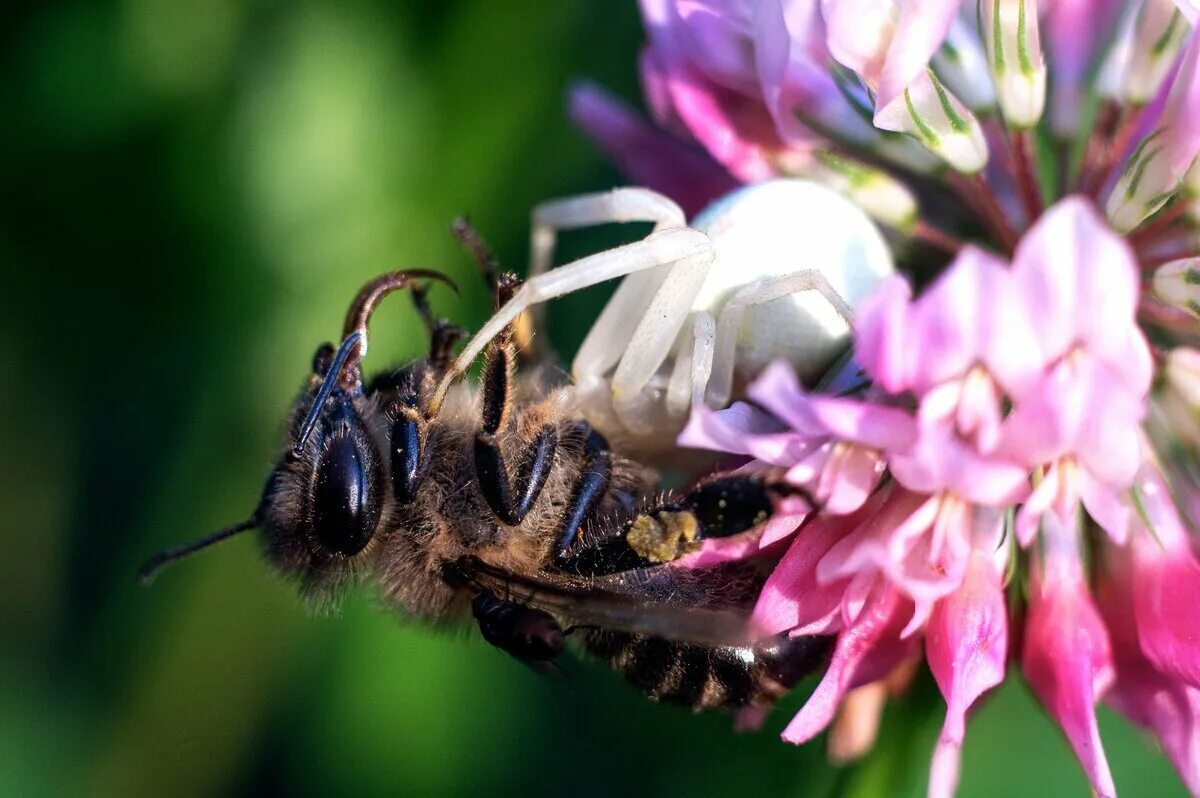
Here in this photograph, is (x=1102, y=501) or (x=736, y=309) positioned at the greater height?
(x=736, y=309)

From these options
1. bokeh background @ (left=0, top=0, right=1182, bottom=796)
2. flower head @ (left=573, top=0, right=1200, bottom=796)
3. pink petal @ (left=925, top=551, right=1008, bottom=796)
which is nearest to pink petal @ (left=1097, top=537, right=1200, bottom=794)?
flower head @ (left=573, top=0, right=1200, bottom=796)

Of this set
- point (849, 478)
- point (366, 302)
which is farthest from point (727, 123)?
point (849, 478)

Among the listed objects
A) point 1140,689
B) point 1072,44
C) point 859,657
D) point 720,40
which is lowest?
point 1140,689

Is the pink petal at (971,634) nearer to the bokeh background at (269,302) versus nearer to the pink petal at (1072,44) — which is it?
the pink petal at (1072,44)

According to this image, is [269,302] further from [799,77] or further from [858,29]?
[858,29]

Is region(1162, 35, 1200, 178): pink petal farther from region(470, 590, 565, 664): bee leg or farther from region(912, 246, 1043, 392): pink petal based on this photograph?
region(470, 590, 565, 664): bee leg

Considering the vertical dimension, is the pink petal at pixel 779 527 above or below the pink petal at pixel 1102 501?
above

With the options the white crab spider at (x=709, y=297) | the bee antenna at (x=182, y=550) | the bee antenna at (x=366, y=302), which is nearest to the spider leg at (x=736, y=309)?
the white crab spider at (x=709, y=297)
